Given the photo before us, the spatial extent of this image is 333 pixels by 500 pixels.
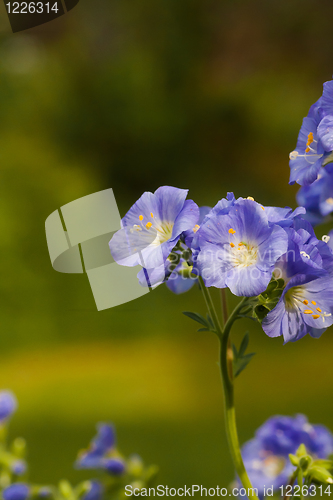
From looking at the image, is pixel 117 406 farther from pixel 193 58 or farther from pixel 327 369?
pixel 193 58

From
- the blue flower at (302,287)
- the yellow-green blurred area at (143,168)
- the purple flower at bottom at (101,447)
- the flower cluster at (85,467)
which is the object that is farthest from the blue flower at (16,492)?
the yellow-green blurred area at (143,168)

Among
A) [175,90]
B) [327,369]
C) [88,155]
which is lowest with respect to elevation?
[327,369]

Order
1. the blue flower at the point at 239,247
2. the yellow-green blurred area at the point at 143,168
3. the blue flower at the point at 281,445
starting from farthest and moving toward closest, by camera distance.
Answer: the yellow-green blurred area at the point at 143,168 → the blue flower at the point at 281,445 → the blue flower at the point at 239,247

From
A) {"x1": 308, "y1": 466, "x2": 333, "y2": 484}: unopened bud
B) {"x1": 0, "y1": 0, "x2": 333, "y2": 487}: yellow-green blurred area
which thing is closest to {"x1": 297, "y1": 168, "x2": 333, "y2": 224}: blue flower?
{"x1": 308, "y1": 466, "x2": 333, "y2": 484}: unopened bud

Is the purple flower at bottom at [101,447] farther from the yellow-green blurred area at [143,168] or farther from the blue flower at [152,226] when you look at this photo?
the yellow-green blurred area at [143,168]

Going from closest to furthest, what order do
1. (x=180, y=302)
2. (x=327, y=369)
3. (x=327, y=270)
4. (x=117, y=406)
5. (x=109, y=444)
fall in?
(x=327, y=270), (x=109, y=444), (x=117, y=406), (x=327, y=369), (x=180, y=302)

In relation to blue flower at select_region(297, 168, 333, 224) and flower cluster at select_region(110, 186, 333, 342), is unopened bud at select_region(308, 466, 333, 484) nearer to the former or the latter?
flower cluster at select_region(110, 186, 333, 342)

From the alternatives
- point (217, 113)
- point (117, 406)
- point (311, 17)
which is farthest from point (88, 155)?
point (311, 17)
